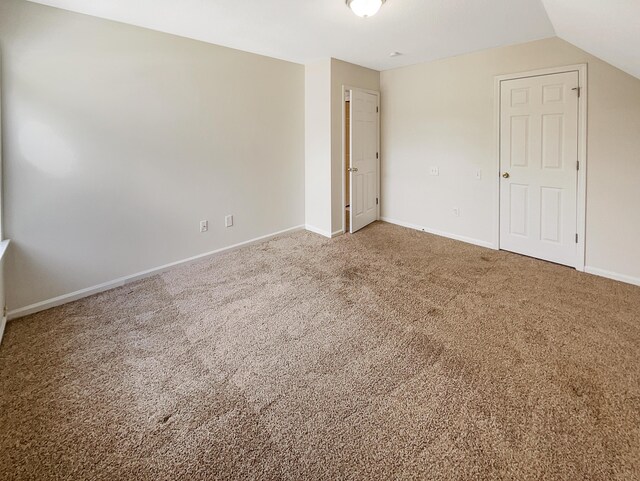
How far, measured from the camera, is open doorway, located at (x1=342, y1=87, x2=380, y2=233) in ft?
15.6

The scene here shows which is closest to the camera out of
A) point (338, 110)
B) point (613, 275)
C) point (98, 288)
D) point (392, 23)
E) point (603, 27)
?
point (603, 27)

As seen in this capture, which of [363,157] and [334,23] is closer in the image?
[334,23]

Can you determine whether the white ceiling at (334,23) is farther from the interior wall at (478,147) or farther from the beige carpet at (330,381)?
the beige carpet at (330,381)

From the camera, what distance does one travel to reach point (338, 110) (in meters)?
4.63

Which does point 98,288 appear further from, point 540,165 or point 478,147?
point 540,165

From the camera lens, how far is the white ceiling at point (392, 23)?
2459 mm

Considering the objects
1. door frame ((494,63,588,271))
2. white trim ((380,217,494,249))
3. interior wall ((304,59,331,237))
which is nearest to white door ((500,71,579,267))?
door frame ((494,63,588,271))

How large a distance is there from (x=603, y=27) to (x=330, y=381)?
2.92 meters

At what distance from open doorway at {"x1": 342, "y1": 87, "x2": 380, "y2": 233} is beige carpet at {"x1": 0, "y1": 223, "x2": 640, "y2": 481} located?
6.21 ft

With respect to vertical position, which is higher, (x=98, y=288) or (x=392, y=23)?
(x=392, y=23)

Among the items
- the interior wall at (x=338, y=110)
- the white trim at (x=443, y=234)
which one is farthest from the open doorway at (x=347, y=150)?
the white trim at (x=443, y=234)

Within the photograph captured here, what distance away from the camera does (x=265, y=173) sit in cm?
454

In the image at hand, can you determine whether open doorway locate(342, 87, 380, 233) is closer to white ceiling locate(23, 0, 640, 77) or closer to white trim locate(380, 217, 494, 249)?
white trim locate(380, 217, 494, 249)

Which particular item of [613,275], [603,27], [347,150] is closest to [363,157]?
[347,150]
